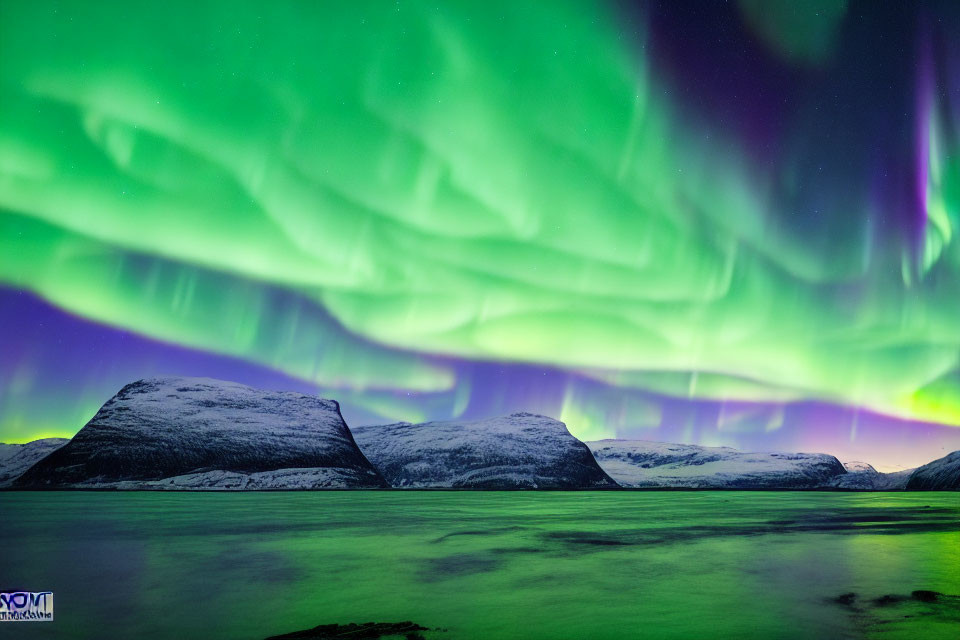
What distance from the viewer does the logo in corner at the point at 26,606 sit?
65.0 feet

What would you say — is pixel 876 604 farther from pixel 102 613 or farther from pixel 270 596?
pixel 102 613

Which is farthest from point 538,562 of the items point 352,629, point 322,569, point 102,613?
point 102,613

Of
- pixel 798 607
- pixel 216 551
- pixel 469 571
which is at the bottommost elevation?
pixel 216 551

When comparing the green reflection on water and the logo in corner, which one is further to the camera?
the logo in corner

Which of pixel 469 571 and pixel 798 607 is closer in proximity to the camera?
pixel 798 607

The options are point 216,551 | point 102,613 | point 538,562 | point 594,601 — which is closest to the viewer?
point 102,613

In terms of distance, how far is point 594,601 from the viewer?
2248 cm

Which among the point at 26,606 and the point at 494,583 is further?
the point at 494,583

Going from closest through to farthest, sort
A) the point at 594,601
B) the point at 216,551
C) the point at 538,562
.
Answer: the point at 594,601, the point at 538,562, the point at 216,551

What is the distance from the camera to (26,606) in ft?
71.3

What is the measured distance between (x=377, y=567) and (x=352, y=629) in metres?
14.8

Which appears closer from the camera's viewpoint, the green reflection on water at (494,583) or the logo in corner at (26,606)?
the green reflection on water at (494,583)

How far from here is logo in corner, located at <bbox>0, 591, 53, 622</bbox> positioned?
19.8 meters

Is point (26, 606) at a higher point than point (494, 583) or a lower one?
lower
